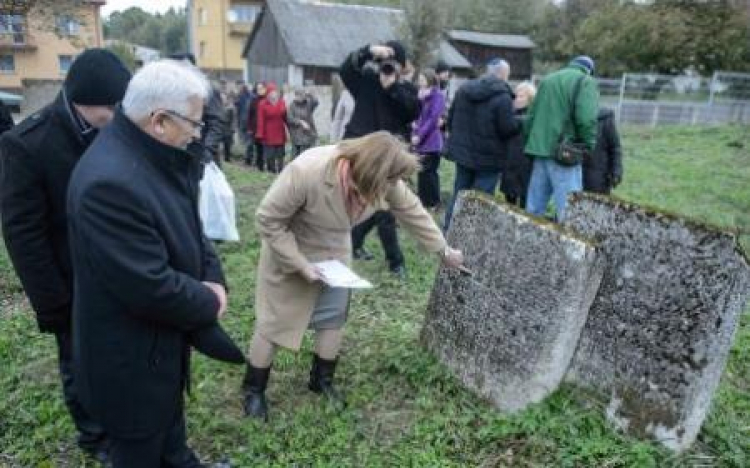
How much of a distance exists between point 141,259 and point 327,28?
36.1 m

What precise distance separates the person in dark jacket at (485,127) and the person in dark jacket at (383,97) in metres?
0.87

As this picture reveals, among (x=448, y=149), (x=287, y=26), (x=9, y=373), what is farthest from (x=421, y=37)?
(x=9, y=373)

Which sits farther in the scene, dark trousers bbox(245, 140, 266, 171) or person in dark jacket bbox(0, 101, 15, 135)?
dark trousers bbox(245, 140, 266, 171)

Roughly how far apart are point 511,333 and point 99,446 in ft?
7.03

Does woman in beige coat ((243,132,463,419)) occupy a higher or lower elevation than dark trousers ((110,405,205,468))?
higher

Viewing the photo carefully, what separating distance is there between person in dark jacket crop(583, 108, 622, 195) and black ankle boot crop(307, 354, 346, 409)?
3716mm

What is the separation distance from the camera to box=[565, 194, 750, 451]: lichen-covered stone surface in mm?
2736

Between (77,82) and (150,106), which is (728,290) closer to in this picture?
(150,106)

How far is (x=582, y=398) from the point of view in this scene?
3.22 m

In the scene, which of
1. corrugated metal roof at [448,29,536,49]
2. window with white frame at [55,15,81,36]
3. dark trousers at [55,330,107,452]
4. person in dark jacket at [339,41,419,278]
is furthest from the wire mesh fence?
dark trousers at [55,330,107,452]

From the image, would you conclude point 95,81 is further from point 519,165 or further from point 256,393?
point 519,165

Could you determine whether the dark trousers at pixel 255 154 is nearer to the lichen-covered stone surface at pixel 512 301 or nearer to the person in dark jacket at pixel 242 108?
the person in dark jacket at pixel 242 108

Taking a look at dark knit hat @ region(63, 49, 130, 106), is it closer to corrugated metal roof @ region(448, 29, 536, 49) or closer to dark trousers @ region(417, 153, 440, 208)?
dark trousers @ region(417, 153, 440, 208)

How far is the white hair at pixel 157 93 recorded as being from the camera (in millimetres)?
2029
